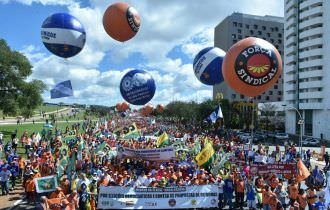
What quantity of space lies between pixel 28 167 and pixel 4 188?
1540mm

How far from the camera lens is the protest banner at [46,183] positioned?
17.1m

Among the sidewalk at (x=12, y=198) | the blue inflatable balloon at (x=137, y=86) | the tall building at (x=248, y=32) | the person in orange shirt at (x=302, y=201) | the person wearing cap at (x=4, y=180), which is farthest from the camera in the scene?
the tall building at (x=248, y=32)

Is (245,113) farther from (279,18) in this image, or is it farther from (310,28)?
(279,18)

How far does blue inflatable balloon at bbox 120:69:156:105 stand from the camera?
23750mm

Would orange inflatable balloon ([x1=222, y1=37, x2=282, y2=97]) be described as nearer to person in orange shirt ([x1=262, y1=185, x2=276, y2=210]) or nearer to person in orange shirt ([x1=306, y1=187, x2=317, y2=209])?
person in orange shirt ([x1=262, y1=185, x2=276, y2=210])

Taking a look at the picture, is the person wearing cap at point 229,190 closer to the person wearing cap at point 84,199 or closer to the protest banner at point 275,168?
the protest banner at point 275,168

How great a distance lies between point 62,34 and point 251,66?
8.84m

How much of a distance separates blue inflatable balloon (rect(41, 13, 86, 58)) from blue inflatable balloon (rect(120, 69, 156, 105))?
4.01 m

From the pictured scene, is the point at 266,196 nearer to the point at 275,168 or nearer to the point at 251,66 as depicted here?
the point at 275,168

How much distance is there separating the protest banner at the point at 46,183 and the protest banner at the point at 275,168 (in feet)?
25.4

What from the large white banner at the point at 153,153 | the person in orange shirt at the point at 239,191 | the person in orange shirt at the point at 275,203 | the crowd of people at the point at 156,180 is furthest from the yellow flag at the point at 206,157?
the person in orange shirt at the point at 275,203

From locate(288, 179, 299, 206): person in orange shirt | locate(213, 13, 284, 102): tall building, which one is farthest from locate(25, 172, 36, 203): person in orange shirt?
locate(213, 13, 284, 102): tall building

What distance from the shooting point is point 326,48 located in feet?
289

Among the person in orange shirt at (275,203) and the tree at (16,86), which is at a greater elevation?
the tree at (16,86)
